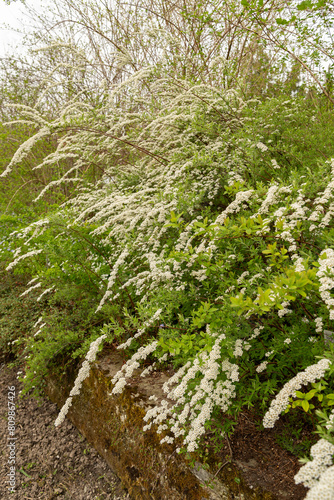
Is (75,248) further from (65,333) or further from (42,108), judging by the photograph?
(42,108)

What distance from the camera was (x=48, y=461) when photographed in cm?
271

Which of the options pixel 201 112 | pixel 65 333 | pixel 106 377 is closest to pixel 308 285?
pixel 106 377

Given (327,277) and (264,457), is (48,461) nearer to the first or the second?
(264,457)

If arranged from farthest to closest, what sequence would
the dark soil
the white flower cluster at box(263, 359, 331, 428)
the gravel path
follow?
the gravel path < the dark soil < the white flower cluster at box(263, 359, 331, 428)

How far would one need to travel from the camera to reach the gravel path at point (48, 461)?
2411 millimetres

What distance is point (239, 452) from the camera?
1661mm

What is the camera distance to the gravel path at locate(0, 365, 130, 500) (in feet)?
7.91

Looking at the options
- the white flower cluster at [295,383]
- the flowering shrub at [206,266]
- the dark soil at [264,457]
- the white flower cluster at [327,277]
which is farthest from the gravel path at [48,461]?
the white flower cluster at [327,277]

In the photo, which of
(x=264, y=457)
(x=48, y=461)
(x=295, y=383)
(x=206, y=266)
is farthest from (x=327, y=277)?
(x=48, y=461)

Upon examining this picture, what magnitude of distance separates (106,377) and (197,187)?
174 centimetres

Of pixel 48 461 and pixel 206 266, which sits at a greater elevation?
pixel 206 266

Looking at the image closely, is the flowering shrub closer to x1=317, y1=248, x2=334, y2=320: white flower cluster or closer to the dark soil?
x1=317, y1=248, x2=334, y2=320: white flower cluster

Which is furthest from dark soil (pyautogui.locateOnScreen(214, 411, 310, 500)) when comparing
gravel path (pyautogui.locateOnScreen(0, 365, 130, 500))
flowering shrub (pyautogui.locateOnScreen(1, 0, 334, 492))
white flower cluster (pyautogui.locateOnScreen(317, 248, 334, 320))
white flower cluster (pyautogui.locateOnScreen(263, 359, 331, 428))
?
gravel path (pyautogui.locateOnScreen(0, 365, 130, 500))

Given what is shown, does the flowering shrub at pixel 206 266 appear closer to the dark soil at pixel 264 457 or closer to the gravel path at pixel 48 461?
the dark soil at pixel 264 457
